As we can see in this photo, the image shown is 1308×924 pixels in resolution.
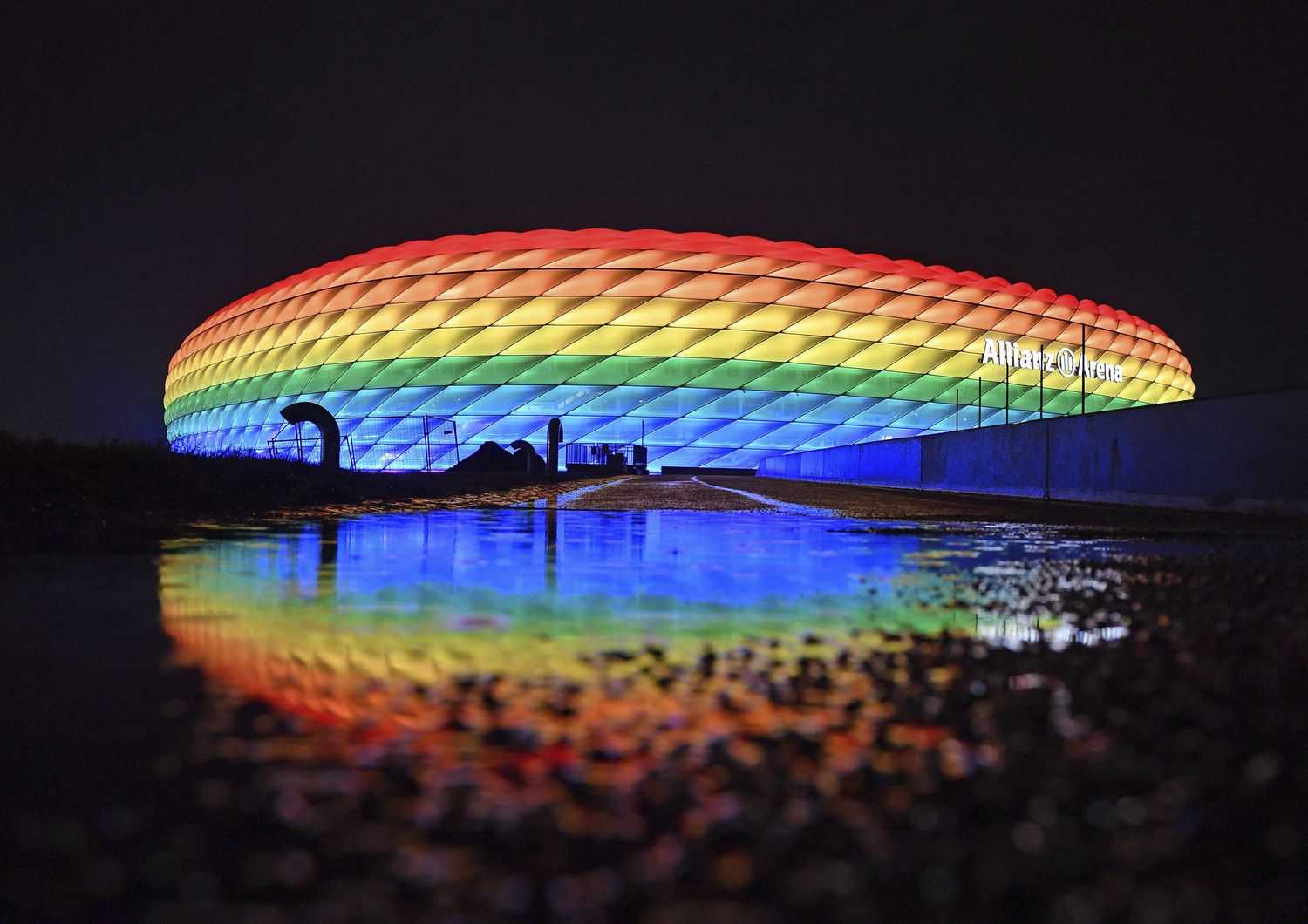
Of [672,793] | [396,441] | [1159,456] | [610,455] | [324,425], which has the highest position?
[396,441]

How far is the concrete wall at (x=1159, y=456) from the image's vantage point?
10.0m

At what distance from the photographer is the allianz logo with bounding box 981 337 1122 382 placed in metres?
43.0

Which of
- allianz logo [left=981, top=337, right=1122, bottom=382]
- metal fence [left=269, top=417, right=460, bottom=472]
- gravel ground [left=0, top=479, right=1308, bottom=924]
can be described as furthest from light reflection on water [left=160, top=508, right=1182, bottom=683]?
allianz logo [left=981, top=337, right=1122, bottom=382]

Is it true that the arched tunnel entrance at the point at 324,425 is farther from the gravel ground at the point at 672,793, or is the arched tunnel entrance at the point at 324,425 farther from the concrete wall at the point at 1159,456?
the gravel ground at the point at 672,793

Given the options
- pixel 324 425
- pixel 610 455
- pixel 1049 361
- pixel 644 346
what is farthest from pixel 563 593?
pixel 1049 361

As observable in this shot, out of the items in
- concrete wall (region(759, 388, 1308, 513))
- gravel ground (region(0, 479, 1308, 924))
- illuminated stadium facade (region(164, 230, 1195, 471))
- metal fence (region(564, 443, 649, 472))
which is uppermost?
illuminated stadium facade (region(164, 230, 1195, 471))

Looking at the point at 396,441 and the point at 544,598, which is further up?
the point at 396,441

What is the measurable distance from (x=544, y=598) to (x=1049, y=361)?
47.4 meters

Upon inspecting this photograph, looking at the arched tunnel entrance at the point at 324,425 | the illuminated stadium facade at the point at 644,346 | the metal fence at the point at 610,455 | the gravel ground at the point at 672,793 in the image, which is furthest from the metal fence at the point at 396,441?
the gravel ground at the point at 672,793

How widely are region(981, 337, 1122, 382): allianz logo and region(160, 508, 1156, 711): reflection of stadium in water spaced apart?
1546 inches

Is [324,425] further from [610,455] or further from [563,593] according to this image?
[610,455]

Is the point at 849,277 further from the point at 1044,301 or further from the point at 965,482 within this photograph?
the point at 965,482

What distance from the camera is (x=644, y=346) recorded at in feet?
129

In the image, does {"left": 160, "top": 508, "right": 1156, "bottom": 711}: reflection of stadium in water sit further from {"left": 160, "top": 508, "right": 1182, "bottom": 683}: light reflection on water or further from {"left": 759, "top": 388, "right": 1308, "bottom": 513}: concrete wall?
{"left": 759, "top": 388, "right": 1308, "bottom": 513}: concrete wall
